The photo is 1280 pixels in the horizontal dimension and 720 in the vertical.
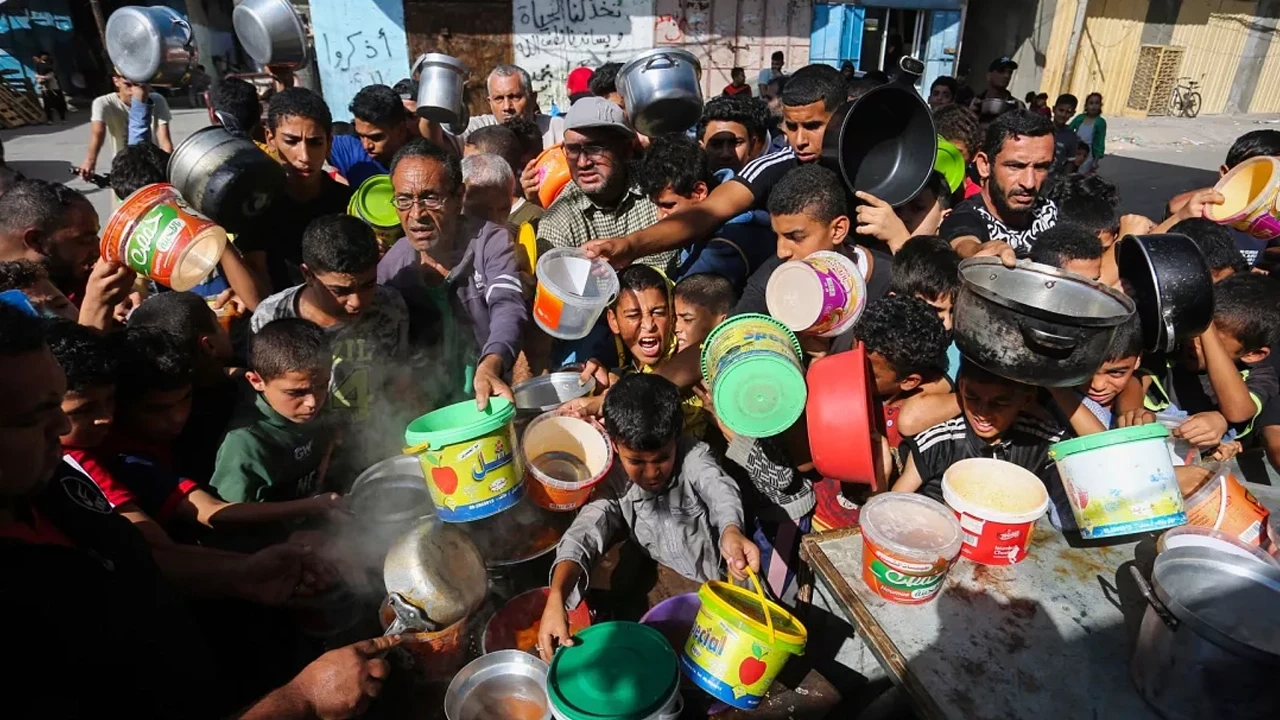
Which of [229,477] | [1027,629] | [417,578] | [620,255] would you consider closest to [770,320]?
[620,255]

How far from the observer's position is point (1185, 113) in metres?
20.7

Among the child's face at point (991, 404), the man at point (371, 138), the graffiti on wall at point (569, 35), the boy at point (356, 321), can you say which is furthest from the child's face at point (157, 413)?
the graffiti on wall at point (569, 35)

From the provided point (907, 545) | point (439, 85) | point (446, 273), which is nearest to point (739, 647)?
point (907, 545)

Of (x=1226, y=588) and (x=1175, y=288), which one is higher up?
(x=1175, y=288)

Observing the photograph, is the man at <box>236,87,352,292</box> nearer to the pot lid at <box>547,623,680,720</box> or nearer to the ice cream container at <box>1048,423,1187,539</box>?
the pot lid at <box>547,623,680,720</box>

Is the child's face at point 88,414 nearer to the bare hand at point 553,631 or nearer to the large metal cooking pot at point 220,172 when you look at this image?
the large metal cooking pot at point 220,172

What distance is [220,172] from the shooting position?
314cm

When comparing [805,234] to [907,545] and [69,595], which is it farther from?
[69,595]

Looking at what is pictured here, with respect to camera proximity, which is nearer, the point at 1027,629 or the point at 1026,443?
the point at 1027,629

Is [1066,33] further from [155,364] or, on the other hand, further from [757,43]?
[155,364]

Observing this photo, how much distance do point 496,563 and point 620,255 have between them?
1.36 m

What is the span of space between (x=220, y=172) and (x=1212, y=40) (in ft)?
89.6

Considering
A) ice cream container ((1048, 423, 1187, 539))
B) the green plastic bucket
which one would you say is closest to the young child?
ice cream container ((1048, 423, 1187, 539))

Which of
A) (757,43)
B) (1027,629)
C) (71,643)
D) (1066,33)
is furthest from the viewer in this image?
(1066,33)
